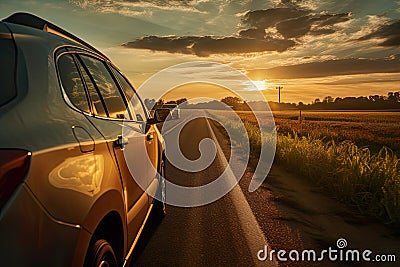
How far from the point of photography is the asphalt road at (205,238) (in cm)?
420

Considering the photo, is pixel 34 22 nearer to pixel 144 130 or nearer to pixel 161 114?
pixel 144 130

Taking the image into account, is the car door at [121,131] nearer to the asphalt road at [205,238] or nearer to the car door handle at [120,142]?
the car door handle at [120,142]

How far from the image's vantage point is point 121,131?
328 cm

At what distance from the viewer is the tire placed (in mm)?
2213

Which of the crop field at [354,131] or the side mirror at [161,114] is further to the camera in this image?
the crop field at [354,131]

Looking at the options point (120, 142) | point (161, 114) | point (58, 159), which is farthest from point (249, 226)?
point (58, 159)

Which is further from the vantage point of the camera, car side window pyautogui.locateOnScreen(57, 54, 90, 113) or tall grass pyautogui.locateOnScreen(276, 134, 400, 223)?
tall grass pyautogui.locateOnScreen(276, 134, 400, 223)

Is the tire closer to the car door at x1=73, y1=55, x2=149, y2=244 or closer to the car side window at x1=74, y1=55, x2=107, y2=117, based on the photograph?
the car door at x1=73, y1=55, x2=149, y2=244

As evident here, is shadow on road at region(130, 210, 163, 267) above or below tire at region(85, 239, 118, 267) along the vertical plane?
below

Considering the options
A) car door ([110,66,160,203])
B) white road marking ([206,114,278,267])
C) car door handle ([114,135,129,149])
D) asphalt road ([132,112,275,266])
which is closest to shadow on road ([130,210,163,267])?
asphalt road ([132,112,275,266])

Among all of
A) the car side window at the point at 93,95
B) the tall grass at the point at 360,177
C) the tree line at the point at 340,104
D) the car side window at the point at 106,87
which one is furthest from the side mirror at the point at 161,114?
the tree line at the point at 340,104

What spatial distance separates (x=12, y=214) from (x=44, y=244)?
236 millimetres

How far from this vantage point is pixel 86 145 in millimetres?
2312

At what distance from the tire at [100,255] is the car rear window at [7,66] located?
3.03 ft
